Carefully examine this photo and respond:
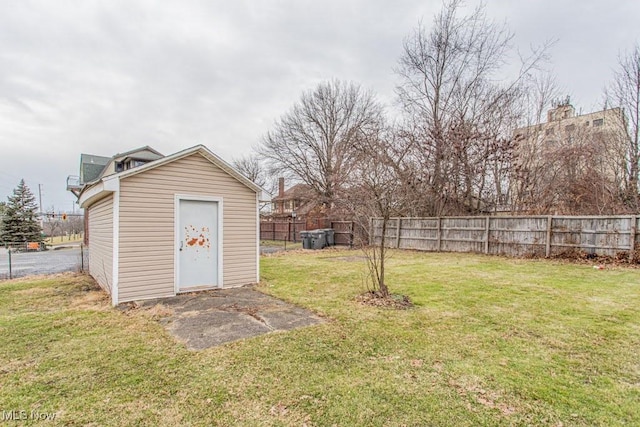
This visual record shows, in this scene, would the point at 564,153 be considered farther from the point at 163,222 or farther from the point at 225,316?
the point at 163,222

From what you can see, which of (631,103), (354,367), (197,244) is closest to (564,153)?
(631,103)

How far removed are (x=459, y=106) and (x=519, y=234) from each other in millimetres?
7495

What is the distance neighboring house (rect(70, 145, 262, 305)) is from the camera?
5.41 meters

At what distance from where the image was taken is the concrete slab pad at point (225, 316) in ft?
12.5

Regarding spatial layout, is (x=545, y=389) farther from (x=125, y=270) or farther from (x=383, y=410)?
(x=125, y=270)

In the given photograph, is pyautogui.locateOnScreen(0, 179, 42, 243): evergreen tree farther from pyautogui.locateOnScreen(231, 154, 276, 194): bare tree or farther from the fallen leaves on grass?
the fallen leaves on grass

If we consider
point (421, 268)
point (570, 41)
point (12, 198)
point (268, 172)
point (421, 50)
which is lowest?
point (421, 268)

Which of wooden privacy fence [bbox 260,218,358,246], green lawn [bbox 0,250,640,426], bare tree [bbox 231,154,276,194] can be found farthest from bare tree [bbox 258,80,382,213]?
green lawn [bbox 0,250,640,426]

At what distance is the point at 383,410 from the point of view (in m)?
2.22

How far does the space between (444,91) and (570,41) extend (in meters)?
5.10

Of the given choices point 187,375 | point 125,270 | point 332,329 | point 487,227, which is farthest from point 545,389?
point 487,227

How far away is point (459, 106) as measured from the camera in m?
15.0

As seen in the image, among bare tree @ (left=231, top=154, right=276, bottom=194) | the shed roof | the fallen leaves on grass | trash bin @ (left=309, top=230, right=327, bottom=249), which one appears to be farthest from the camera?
bare tree @ (left=231, top=154, right=276, bottom=194)

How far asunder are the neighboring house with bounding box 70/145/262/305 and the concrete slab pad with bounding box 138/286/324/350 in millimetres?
464
